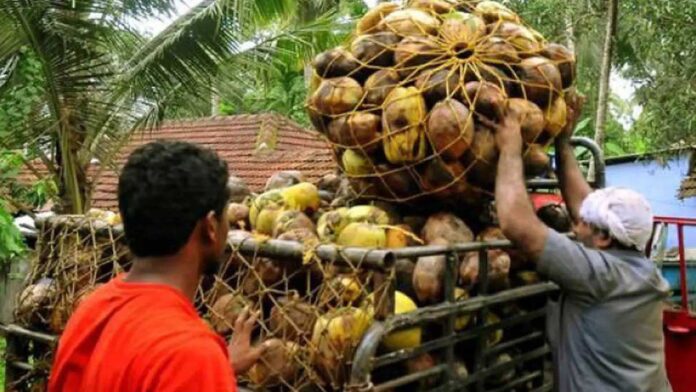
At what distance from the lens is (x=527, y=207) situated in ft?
7.88

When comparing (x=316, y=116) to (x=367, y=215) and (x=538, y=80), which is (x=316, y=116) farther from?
(x=538, y=80)

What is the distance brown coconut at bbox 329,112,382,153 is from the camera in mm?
2646

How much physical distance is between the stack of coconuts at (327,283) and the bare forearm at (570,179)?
0.32 metres

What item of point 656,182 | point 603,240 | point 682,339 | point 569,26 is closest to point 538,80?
point 603,240

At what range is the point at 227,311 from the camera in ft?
8.02

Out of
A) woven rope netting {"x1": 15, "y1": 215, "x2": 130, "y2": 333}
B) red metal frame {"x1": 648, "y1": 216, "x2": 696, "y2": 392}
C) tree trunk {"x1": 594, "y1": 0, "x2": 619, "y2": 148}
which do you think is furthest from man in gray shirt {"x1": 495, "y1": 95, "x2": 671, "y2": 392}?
tree trunk {"x1": 594, "y1": 0, "x2": 619, "y2": 148}

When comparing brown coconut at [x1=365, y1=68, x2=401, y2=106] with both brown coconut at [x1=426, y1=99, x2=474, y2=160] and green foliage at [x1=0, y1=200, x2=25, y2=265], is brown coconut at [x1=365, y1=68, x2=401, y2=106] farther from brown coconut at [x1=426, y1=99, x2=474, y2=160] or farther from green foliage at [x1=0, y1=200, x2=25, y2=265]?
green foliage at [x1=0, y1=200, x2=25, y2=265]

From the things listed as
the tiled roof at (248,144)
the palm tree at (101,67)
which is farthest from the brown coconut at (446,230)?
the tiled roof at (248,144)

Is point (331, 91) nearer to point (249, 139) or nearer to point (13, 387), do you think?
point (13, 387)

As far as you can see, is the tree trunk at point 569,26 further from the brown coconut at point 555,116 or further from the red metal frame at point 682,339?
the brown coconut at point 555,116

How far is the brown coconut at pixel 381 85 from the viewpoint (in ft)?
8.63

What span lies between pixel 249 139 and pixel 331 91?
1044 cm

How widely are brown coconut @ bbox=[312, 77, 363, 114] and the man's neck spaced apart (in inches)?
50.4

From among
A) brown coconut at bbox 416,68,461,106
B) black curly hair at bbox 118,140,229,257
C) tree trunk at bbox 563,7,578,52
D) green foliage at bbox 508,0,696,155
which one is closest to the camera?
black curly hair at bbox 118,140,229,257
